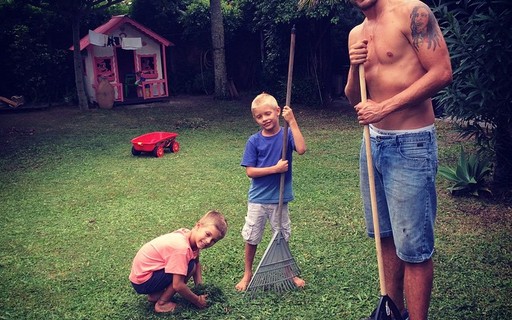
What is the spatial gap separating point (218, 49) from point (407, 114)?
44.7ft

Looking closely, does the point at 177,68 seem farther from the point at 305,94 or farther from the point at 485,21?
the point at 485,21

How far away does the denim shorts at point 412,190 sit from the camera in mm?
2662

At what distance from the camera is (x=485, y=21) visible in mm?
5383

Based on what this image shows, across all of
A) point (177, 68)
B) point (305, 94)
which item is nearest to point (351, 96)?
point (305, 94)

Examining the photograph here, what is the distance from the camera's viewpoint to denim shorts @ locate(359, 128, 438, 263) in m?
2.66

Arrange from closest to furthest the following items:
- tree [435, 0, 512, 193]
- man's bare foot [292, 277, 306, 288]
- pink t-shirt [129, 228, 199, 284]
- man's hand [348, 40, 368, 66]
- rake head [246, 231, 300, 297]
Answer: man's hand [348, 40, 368, 66] < pink t-shirt [129, 228, 199, 284] < rake head [246, 231, 300, 297] < man's bare foot [292, 277, 306, 288] < tree [435, 0, 512, 193]

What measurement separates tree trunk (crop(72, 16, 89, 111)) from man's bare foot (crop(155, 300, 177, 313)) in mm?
11669

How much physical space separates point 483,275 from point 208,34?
14.4m

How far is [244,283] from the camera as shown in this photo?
3.89 metres

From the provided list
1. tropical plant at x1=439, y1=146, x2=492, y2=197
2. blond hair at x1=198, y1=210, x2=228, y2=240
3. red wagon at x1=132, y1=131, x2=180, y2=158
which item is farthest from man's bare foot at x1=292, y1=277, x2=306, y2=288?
red wagon at x1=132, y1=131, x2=180, y2=158

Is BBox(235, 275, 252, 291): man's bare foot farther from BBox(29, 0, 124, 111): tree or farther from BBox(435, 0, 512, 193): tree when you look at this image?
BBox(29, 0, 124, 111): tree

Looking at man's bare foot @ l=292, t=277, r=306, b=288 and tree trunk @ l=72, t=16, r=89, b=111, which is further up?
tree trunk @ l=72, t=16, r=89, b=111

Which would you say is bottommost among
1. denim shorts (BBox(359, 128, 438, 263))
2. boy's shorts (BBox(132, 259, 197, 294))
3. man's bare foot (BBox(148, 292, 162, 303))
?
man's bare foot (BBox(148, 292, 162, 303))

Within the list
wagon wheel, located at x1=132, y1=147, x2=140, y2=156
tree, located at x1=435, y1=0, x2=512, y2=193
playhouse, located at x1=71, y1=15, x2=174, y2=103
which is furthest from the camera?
playhouse, located at x1=71, y1=15, x2=174, y2=103
